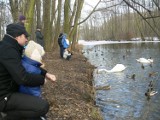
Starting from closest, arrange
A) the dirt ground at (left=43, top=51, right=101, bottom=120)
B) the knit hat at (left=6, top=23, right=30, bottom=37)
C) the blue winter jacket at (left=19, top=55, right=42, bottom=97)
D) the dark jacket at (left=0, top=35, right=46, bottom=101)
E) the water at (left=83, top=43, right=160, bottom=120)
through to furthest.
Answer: the dark jacket at (left=0, top=35, right=46, bottom=101) < the knit hat at (left=6, top=23, right=30, bottom=37) < the blue winter jacket at (left=19, top=55, right=42, bottom=97) < the dirt ground at (left=43, top=51, right=101, bottom=120) < the water at (left=83, top=43, right=160, bottom=120)

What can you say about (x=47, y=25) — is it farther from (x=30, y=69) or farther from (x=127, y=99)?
(x=30, y=69)

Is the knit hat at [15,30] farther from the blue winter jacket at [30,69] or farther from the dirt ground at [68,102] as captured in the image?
the dirt ground at [68,102]

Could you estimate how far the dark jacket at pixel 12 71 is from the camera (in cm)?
468

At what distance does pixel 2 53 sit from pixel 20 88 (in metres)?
0.69

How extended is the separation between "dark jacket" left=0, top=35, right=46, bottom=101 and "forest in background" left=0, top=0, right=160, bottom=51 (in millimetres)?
1816

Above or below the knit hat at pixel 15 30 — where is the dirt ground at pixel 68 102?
below

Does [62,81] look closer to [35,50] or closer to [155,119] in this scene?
[155,119]

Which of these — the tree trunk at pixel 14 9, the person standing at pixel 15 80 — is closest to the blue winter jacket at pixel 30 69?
the person standing at pixel 15 80

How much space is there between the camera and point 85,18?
26750 mm

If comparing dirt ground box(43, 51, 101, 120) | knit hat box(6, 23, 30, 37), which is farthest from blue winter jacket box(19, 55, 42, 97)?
dirt ground box(43, 51, 101, 120)

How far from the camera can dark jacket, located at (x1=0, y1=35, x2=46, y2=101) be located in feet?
15.3

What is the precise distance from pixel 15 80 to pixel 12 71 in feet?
0.52

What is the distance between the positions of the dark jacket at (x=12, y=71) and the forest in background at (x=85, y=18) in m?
1.82

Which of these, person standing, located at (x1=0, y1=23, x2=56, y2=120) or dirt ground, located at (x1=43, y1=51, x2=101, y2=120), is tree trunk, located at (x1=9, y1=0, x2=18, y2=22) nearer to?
dirt ground, located at (x1=43, y1=51, x2=101, y2=120)
